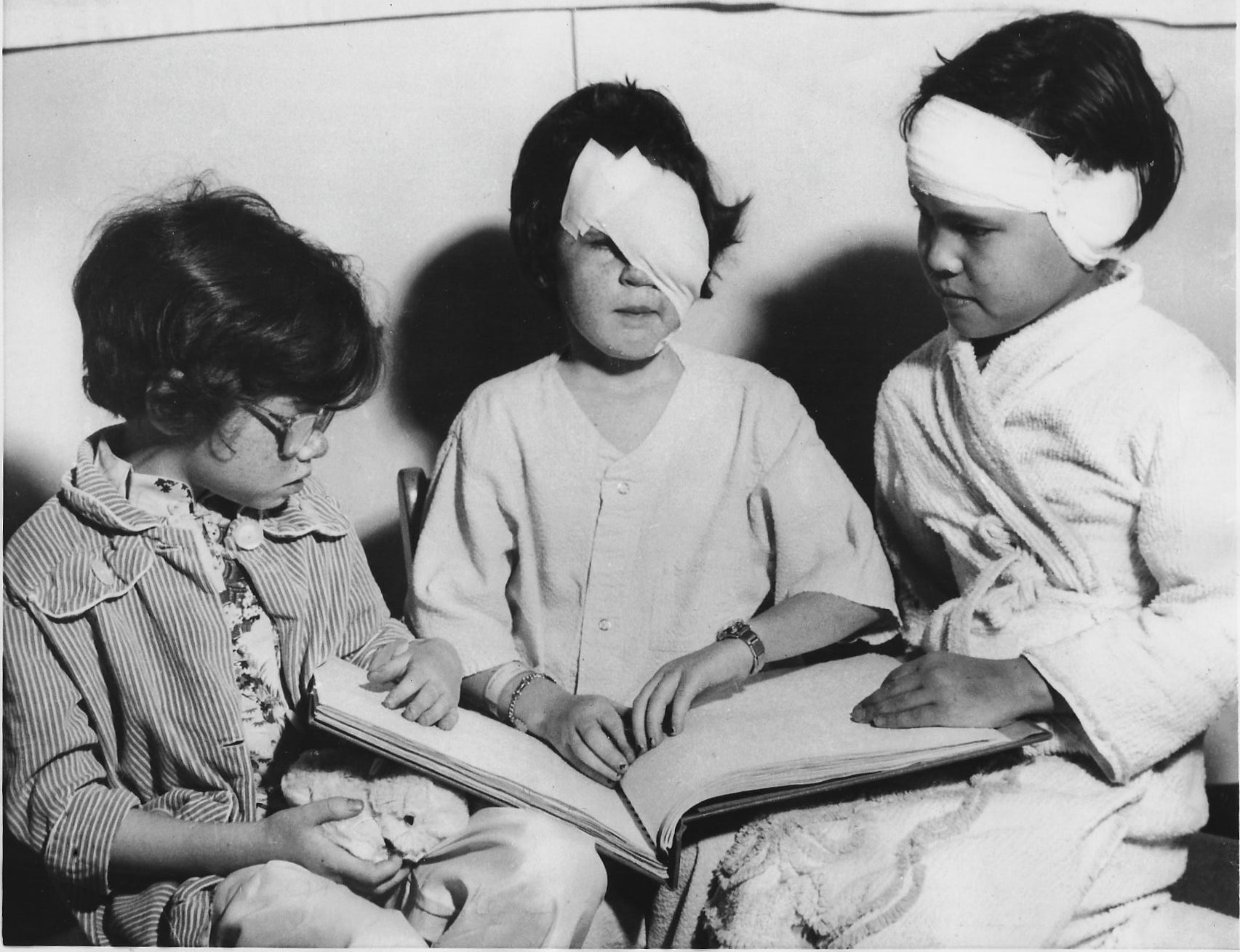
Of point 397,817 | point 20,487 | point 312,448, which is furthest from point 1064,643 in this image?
point 20,487

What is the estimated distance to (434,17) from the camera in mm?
1357

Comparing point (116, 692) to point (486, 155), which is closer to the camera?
point (116, 692)

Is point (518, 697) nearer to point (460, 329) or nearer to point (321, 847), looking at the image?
point (321, 847)

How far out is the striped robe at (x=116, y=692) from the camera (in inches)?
41.1

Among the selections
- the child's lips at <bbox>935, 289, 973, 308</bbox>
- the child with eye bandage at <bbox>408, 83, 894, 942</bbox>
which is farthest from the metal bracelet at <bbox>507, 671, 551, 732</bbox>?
the child's lips at <bbox>935, 289, 973, 308</bbox>

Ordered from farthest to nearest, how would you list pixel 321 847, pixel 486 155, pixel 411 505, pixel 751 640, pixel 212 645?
pixel 486 155 → pixel 411 505 → pixel 751 640 → pixel 212 645 → pixel 321 847

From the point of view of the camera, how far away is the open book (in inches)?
38.7

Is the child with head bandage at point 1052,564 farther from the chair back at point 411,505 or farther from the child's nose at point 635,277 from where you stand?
the chair back at point 411,505

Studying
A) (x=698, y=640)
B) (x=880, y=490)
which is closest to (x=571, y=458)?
(x=698, y=640)

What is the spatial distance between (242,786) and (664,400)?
1.89 feet

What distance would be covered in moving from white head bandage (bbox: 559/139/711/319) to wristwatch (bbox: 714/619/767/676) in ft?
1.14

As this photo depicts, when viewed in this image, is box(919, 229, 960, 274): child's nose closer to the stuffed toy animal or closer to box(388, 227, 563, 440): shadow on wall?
A: box(388, 227, 563, 440): shadow on wall

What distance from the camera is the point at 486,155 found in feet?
4.72

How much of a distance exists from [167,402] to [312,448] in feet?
0.45
